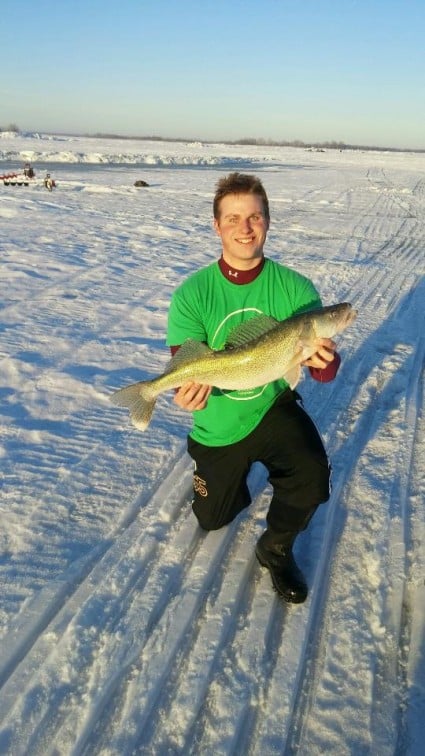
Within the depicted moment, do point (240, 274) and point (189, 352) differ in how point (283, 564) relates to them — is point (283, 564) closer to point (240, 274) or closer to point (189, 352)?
point (189, 352)

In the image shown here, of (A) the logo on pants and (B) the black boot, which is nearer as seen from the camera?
(B) the black boot

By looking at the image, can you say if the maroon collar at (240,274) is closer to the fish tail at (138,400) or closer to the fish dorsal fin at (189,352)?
the fish dorsal fin at (189,352)

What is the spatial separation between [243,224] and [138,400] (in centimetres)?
109

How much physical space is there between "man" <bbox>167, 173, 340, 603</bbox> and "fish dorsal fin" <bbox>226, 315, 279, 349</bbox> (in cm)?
19

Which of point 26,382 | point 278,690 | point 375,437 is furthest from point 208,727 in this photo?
point 26,382

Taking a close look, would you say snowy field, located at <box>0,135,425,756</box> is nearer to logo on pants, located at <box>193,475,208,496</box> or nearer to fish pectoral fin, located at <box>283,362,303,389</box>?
logo on pants, located at <box>193,475,208,496</box>

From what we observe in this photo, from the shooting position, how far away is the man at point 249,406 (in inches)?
111

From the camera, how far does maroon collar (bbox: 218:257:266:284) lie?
116 inches

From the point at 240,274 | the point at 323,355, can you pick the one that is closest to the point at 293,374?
the point at 323,355

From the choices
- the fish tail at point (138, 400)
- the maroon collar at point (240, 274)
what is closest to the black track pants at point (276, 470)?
the fish tail at point (138, 400)

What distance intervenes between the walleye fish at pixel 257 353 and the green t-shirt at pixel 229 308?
17cm

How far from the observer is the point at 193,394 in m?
2.86

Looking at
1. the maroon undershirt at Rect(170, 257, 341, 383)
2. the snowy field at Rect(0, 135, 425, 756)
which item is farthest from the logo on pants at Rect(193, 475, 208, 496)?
the maroon undershirt at Rect(170, 257, 341, 383)

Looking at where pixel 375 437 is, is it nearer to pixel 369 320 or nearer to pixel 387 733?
pixel 387 733
